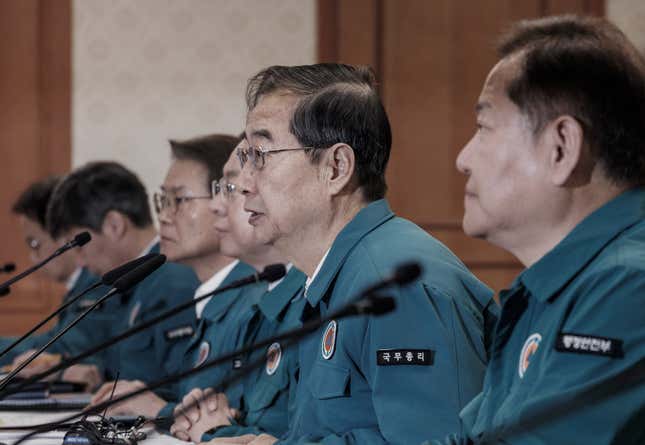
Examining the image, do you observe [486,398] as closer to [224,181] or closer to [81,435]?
[81,435]

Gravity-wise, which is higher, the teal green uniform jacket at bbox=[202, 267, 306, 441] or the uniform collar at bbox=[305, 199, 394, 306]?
the uniform collar at bbox=[305, 199, 394, 306]

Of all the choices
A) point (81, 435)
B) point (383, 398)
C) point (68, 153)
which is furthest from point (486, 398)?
point (68, 153)

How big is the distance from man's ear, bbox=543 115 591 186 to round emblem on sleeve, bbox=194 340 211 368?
5.48ft

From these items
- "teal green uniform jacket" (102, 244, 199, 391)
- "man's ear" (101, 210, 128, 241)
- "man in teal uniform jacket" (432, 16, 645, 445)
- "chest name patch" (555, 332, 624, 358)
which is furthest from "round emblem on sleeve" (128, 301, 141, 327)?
"chest name patch" (555, 332, 624, 358)

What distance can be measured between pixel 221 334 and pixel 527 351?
1.54 meters

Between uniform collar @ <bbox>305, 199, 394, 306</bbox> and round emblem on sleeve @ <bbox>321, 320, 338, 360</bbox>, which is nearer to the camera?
round emblem on sleeve @ <bbox>321, 320, 338, 360</bbox>

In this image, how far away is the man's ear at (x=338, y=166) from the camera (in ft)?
6.72

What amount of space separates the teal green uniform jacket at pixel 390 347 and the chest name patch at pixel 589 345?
40 centimetres

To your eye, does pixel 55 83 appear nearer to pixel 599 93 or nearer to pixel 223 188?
pixel 223 188

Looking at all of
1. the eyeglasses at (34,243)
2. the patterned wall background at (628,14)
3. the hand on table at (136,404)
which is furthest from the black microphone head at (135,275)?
the patterned wall background at (628,14)

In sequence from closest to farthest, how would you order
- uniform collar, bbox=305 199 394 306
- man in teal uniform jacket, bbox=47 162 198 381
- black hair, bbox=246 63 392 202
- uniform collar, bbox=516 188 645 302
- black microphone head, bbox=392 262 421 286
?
Result: 1. black microphone head, bbox=392 262 421 286
2. uniform collar, bbox=516 188 645 302
3. uniform collar, bbox=305 199 394 306
4. black hair, bbox=246 63 392 202
5. man in teal uniform jacket, bbox=47 162 198 381

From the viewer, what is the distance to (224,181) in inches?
119

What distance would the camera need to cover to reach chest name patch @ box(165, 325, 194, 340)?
3.34m

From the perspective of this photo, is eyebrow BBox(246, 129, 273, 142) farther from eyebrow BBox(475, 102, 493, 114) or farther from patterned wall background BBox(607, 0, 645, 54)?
patterned wall background BBox(607, 0, 645, 54)
